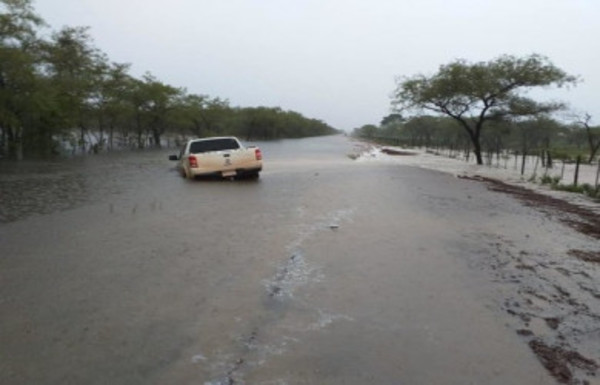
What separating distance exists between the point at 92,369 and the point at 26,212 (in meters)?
9.34

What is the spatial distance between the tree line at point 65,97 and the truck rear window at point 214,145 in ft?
43.5

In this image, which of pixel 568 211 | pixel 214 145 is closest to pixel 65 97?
pixel 214 145

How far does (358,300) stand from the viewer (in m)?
5.91

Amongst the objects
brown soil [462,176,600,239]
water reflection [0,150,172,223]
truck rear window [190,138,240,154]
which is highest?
truck rear window [190,138,240,154]

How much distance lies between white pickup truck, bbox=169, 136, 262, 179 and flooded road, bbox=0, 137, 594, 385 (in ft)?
21.1

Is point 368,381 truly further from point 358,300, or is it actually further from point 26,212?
point 26,212

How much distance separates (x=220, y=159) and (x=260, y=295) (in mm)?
13450

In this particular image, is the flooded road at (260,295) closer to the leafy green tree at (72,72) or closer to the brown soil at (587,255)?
the brown soil at (587,255)

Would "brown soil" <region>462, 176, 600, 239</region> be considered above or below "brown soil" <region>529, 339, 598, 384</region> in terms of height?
above

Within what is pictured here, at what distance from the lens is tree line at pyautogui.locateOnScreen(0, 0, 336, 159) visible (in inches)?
1119

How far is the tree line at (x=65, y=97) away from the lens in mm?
28422

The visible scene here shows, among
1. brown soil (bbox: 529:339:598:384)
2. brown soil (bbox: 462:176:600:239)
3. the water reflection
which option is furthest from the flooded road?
brown soil (bbox: 462:176:600:239)

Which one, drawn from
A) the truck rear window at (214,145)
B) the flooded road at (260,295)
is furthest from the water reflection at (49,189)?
the truck rear window at (214,145)

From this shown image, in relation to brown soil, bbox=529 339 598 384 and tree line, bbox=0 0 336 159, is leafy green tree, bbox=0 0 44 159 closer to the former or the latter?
tree line, bbox=0 0 336 159
